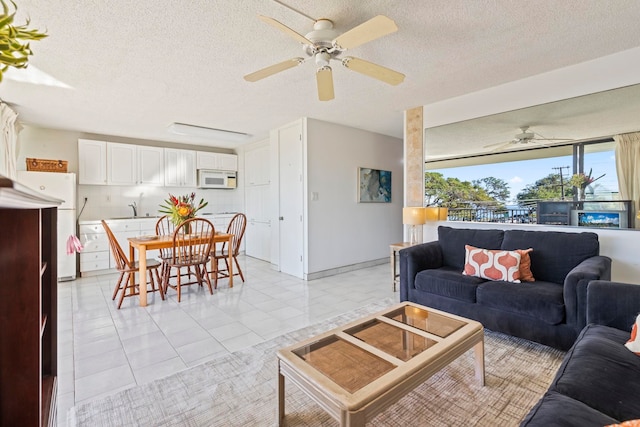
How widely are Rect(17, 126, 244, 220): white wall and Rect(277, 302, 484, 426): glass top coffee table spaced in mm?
5340

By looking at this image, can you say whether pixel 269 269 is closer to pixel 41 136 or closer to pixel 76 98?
pixel 76 98

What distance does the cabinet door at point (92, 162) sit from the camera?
16.1ft

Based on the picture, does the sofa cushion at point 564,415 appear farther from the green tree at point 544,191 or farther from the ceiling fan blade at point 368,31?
the green tree at point 544,191

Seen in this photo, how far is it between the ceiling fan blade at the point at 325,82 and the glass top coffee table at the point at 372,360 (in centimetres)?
174

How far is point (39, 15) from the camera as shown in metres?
1.96

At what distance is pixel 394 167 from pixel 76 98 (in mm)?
4800

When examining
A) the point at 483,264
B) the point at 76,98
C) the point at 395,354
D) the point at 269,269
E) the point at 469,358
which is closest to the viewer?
the point at 395,354

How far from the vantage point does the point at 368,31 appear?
1.80 metres

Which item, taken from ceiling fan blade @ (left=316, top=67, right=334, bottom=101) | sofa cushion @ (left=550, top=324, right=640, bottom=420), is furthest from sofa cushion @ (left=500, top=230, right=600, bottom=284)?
ceiling fan blade @ (left=316, top=67, right=334, bottom=101)

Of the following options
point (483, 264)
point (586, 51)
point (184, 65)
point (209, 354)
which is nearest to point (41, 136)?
point (184, 65)

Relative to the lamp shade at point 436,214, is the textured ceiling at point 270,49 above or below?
above

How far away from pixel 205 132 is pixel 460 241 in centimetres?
421

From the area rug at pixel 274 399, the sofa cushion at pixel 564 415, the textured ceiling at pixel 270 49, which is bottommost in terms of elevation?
the area rug at pixel 274 399

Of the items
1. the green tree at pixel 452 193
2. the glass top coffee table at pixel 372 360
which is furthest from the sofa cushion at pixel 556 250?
the glass top coffee table at pixel 372 360
